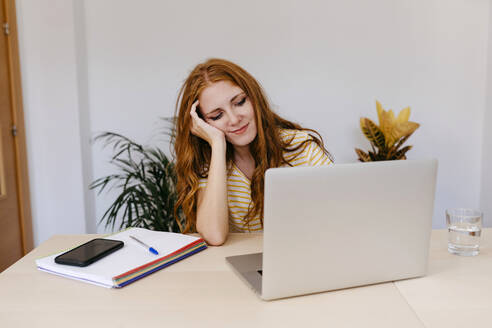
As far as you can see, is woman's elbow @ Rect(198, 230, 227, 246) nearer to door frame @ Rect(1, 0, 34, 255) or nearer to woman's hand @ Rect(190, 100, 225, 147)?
woman's hand @ Rect(190, 100, 225, 147)

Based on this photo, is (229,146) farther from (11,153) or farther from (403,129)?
(11,153)

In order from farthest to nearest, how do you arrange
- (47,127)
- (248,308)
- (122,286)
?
(47,127)
(122,286)
(248,308)

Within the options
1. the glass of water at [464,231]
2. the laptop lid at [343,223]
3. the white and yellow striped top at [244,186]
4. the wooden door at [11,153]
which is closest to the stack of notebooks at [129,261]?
the laptop lid at [343,223]

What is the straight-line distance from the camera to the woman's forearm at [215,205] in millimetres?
1258

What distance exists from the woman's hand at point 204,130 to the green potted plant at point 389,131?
1.50 metres

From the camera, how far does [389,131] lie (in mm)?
2650

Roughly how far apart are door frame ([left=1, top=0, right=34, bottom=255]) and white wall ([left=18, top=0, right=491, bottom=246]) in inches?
2.6

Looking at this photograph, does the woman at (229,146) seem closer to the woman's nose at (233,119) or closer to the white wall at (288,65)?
the woman's nose at (233,119)

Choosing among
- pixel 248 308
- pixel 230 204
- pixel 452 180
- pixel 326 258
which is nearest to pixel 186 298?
pixel 248 308

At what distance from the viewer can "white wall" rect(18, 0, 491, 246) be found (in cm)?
287

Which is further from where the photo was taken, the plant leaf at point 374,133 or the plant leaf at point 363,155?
the plant leaf at point 363,155

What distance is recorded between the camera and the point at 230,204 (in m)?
1.64

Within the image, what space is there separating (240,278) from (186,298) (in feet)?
0.51

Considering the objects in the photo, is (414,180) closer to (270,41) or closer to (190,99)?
(190,99)
